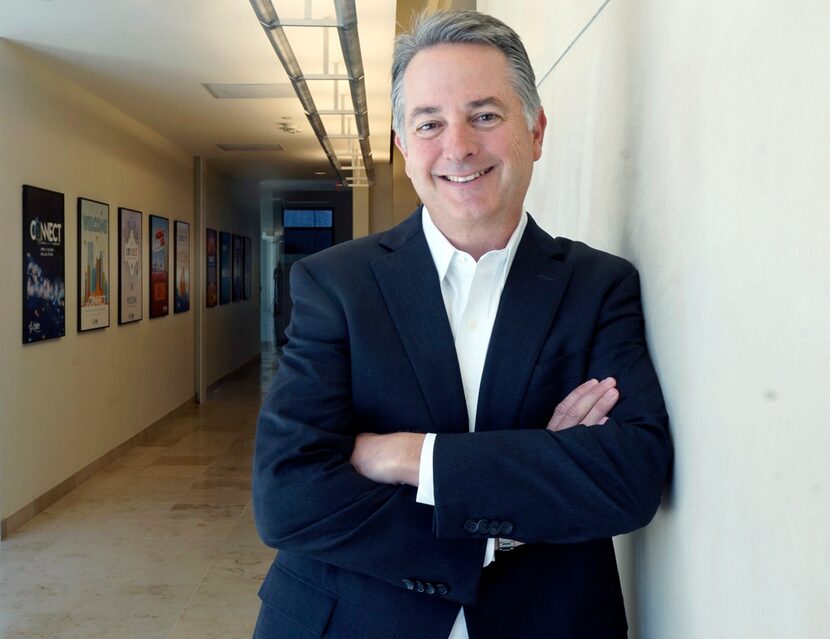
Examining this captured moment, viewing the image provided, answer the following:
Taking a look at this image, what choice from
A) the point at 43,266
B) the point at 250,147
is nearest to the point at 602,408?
the point at 43,266

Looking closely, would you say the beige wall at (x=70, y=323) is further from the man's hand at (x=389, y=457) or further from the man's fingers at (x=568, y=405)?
the man's fingers at (x=568, y=405)

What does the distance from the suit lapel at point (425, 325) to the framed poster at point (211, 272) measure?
1139cm

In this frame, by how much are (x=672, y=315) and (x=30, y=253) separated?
233 inches

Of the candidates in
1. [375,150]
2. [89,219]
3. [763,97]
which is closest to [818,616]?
[763,97]

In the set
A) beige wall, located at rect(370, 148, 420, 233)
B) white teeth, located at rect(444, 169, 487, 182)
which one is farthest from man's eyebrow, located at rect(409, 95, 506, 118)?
beige wall, located at rect(370, 148, 420, 233)

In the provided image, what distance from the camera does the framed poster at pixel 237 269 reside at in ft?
48.4

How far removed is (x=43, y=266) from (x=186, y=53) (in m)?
2.01

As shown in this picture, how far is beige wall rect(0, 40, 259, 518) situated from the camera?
5879 mm

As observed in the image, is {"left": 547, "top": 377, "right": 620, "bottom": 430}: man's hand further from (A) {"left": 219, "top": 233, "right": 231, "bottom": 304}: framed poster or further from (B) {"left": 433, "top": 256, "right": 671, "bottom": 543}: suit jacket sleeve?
(A) {"left": 219, "top": 233, "right": 231, "bottom": 304}: framed poster

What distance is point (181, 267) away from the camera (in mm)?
11125

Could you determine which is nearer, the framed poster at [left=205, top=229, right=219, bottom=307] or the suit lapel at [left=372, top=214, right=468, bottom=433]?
the suit lapel at [left=372, top=214, right=468, bottom=433]

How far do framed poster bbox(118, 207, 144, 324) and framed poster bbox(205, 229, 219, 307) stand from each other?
3.16 metres

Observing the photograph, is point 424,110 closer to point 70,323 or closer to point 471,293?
point 471,293

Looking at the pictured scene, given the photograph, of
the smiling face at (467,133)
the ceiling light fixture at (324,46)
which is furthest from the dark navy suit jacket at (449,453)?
the ceiling light fixture at (324,46)
